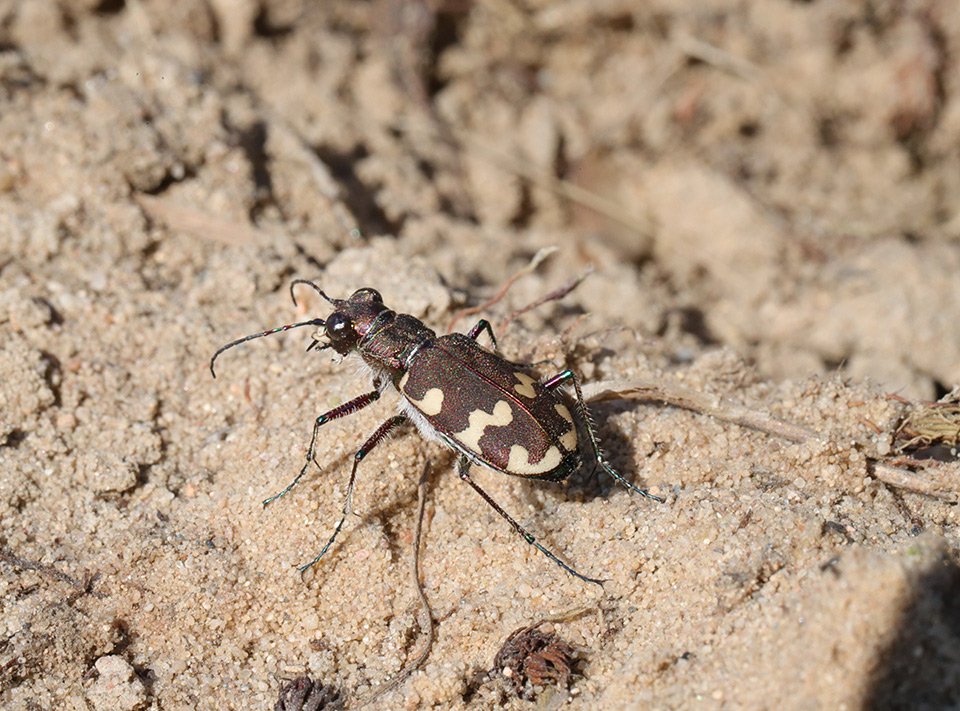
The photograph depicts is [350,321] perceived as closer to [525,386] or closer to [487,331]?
[487,331]

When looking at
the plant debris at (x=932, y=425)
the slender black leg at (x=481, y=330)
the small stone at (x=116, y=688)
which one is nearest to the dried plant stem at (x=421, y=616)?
the slender black leg at (x=481, y=330)

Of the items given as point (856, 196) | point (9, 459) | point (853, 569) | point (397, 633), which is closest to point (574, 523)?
point (397, 633)

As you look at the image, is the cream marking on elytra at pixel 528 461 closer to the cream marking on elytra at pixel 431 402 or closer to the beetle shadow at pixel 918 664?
the cream marking on elytra at pixel 431 402

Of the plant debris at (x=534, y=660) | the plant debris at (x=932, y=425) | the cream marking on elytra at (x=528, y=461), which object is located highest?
the cream marking on elytra at (x=528, y=461)

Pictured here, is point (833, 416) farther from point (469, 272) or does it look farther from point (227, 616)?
point (227, 616)

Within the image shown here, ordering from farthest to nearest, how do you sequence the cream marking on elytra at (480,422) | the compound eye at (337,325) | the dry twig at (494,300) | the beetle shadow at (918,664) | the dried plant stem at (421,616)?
1. the dry twig at (494,300)
2. the compound eye at (337,325)
3. the cream marking on elytra at (480,422)
4. the dried plant stem at (421,616)
5. the beetle shadow at (918,664)

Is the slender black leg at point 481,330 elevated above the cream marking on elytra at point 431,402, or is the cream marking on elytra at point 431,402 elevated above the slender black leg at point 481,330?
the cream marking on elytra at point 431,402

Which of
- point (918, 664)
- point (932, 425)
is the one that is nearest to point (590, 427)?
point (932, 425)
